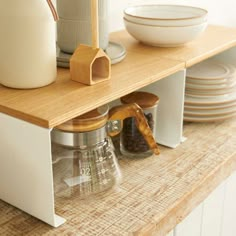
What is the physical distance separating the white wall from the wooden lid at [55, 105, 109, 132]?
0.54 metres

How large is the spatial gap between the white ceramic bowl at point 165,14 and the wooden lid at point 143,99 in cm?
16

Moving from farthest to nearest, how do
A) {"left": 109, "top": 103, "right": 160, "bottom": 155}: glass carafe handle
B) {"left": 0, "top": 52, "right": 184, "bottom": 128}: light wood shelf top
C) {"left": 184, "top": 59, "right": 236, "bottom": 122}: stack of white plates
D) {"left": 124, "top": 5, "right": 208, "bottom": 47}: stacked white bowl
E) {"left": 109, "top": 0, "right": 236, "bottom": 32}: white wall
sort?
{"left": 109, "top": 0, "right": 236, "bottom": 32}: white wall
{"left": 184, "top": 59, "right": 236, "bottom": 122}: stack of white plates
{"left": 124, "top": 5, "right": 208, "bottom": 47}: stacked white bowl
{"left": 109, "top": 103, "right": 160, "bottom": 155}: glass carafe handle
{"left": 0, "top": 52, "right": 184, "bottom": 128}: light wood shelf top

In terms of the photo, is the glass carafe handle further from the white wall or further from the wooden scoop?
the white wall

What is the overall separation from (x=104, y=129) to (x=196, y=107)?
38 centimetres

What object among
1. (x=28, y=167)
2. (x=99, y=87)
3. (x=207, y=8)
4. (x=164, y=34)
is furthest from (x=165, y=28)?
(x=207, y=8)

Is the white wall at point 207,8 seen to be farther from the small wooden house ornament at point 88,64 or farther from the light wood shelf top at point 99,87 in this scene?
the small wooden house ornament at point 88,64

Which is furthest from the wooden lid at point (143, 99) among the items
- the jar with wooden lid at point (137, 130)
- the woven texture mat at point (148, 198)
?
the woven texture mat at point (148, 198)

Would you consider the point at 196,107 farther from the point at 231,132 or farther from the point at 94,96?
the point at 94,96

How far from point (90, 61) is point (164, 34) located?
30 centimetres

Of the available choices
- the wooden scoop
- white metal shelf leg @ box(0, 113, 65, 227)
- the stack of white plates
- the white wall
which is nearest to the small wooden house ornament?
the wooden scoop

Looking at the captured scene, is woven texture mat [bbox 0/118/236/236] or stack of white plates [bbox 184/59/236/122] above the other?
stack of white plates [bbox 184/59/236/122]

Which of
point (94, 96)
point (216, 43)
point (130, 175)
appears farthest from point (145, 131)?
point (216, 43)

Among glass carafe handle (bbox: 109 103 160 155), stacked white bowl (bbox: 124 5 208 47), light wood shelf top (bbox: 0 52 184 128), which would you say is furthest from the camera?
stacked white bowl (bbox: 124 5 208 47)

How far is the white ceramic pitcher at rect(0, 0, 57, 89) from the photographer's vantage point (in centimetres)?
82
